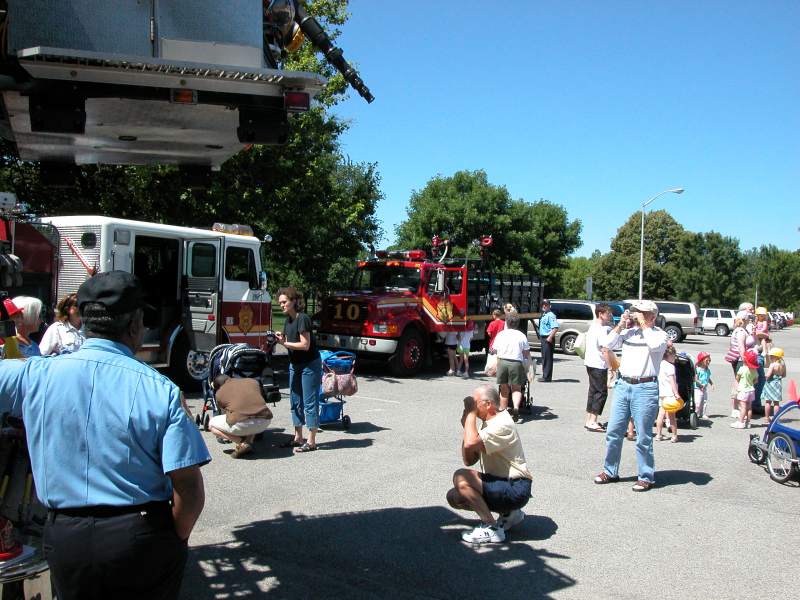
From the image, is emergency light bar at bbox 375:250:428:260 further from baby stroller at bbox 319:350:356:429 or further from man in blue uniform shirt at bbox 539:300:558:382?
baby stroller at bbox 319:350:356:429

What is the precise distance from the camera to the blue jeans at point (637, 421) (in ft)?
22.5

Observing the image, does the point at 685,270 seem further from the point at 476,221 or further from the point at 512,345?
the point at 512,345

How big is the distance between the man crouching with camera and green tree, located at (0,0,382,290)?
8.93 meters

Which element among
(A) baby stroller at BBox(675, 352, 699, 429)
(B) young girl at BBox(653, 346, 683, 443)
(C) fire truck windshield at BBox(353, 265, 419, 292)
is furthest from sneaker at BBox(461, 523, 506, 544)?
(C) fire truck windshield at BBox(353, 265, 419, 292)

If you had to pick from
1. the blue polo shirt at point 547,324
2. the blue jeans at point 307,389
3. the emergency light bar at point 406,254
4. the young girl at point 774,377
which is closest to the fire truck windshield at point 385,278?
the emergency light bar at point 406,254

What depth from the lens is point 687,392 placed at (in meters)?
10.5

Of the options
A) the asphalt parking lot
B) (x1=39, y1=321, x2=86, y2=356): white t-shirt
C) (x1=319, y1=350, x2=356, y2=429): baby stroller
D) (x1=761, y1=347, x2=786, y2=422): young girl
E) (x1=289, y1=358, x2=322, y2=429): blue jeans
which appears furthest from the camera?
(x1=761, y1=347, x2=786, y2=422): young girl

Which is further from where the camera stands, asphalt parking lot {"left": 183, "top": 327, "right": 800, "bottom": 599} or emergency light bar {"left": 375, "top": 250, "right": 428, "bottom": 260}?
emergency light bar {"left": 375, "top": 250, "right": 428, "bottom": 260}

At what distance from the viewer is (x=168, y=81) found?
12.0ft

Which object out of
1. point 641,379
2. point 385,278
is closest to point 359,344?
point 385,278

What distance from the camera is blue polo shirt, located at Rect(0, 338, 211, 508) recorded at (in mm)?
2410

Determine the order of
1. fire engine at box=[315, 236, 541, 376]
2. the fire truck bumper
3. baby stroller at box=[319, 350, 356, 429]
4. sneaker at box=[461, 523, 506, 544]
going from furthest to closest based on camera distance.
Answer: fire engine at box=[315, 236, 541, 376] → the fire truck bumper → baby stroller at box=[319, 350, 356, 429] → sneaker at box=[461, 523, 506, 544]

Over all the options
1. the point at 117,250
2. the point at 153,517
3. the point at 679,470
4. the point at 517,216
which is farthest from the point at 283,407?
the point at 517,216

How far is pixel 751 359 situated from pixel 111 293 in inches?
411
